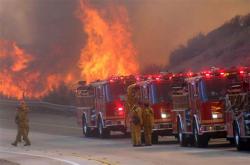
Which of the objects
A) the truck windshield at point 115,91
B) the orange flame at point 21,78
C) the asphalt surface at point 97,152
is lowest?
the asphalt surface at point 97,152

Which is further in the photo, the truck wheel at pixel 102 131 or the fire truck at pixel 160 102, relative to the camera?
the truck wheel at pixel 102 131

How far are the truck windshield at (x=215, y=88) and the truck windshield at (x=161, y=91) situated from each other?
404cm

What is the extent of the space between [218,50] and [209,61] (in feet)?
6.40

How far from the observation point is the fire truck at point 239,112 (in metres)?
21.4

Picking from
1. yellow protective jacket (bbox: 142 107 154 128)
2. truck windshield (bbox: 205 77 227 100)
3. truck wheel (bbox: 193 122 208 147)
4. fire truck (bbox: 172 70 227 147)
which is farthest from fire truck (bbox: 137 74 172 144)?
truck windshield (bbox: 205 77 227 100)

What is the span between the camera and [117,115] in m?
32.8

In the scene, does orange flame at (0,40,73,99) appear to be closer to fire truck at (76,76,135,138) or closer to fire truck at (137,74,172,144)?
fire truck at (76,76,135,138)

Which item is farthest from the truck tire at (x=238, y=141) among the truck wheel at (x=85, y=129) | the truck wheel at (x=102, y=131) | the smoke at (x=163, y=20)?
the smoke at (x=163, y=20)

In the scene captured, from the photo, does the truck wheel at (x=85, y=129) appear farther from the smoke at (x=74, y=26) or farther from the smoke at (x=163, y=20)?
the smoke at (x=74, y=26)

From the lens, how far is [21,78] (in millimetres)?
53625

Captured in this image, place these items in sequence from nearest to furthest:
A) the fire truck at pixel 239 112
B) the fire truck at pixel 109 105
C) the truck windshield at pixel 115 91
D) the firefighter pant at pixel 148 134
Result: the fire truck at pixel 239 112 → the firefighter pant at pixel 148 134 → the fire truck at pixel 109 105 → the truck windshield at pixel 115 91

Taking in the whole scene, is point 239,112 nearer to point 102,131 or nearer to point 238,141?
point 238,141

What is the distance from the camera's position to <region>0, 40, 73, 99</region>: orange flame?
53.2 meters

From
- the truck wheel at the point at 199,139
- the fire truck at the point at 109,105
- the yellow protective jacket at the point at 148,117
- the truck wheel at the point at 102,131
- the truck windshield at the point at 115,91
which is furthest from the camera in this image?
the truck wheel at the point at 102,131
